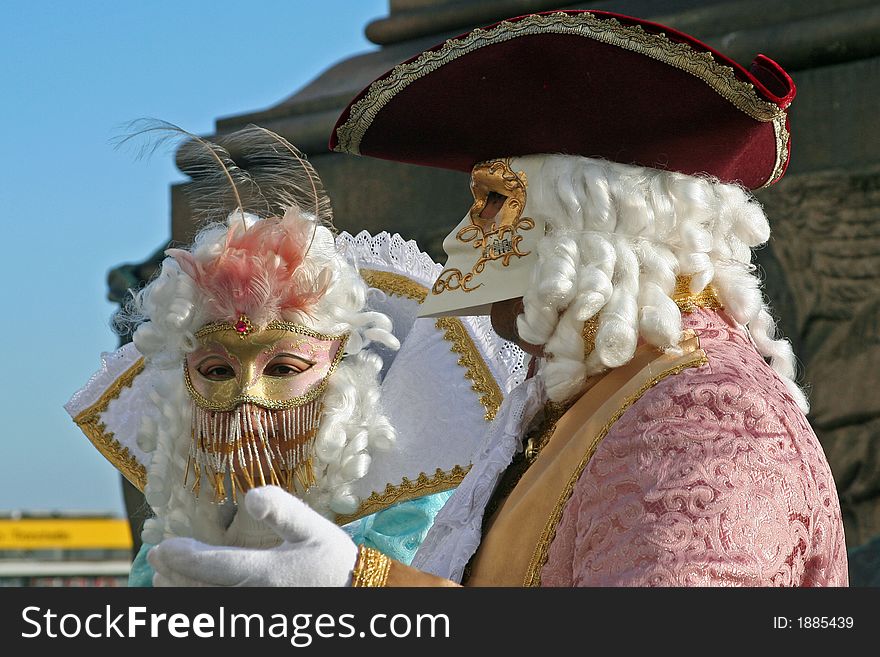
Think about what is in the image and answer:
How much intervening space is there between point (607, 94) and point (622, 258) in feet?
1.02

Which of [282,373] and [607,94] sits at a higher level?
[607,94]

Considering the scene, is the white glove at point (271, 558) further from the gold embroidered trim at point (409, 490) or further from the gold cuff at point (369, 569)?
the gold embroidered trim at point (409, 490)

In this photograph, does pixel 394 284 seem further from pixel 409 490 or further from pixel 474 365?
pixel 409 490

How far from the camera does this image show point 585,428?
83.0 inches

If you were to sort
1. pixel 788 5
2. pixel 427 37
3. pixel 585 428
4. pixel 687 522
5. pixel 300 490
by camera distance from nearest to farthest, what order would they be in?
1. pixel 687 522
2. pixel 585 428
3. pixel 300 490
4. pixel 788 5
5. pixel 427 37

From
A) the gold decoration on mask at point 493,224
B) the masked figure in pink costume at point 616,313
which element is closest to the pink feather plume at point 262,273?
the masked figure in pink costume at point 616,313

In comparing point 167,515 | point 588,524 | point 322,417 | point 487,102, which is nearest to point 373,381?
point 322,417

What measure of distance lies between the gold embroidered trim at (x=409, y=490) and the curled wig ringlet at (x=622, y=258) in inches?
42.2

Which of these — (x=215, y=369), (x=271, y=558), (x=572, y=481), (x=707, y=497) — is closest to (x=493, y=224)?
(x=572, y=481)

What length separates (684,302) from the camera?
2.18 m

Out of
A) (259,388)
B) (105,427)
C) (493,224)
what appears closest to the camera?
(493,224)

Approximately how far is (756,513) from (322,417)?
168 cm

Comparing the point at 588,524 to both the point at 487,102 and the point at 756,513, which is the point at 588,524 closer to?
the point at 756,513

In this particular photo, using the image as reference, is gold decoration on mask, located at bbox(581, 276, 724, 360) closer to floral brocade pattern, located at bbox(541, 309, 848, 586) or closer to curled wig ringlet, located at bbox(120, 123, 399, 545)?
floral brocade pattern, located at bbox(541, 309, 848, 586)
